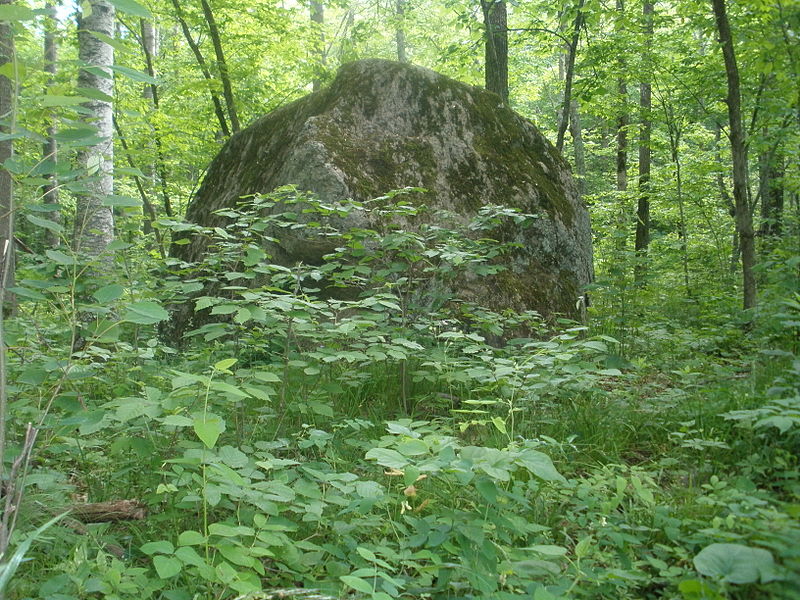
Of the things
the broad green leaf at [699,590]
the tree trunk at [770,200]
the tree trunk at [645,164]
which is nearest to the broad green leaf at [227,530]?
the broad green leaf at [699,590]

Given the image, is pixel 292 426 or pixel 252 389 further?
pixel 292 426

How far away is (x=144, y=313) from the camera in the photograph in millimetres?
1619

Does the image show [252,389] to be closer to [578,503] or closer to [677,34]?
[578,503]

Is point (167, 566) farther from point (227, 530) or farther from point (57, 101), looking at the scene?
point (57, 101)

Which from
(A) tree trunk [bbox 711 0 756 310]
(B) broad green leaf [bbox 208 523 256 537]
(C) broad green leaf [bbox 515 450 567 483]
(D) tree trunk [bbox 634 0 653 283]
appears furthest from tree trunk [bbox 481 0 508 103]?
(B) broad green leaf [bbox 208 523 256 537]

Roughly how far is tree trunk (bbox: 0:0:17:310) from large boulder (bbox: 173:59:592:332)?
1842 millimetres

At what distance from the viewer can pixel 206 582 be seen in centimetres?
173

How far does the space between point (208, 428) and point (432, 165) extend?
13.2 feet

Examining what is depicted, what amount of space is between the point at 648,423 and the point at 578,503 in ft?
3.30

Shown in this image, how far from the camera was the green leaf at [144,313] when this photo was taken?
1604mm

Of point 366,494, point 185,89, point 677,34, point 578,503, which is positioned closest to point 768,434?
point 578,503

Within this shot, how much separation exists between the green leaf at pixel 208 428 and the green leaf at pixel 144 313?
313 millimetres

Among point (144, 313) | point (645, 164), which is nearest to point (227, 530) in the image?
point (144, 313)

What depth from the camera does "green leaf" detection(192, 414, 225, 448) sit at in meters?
1.57
